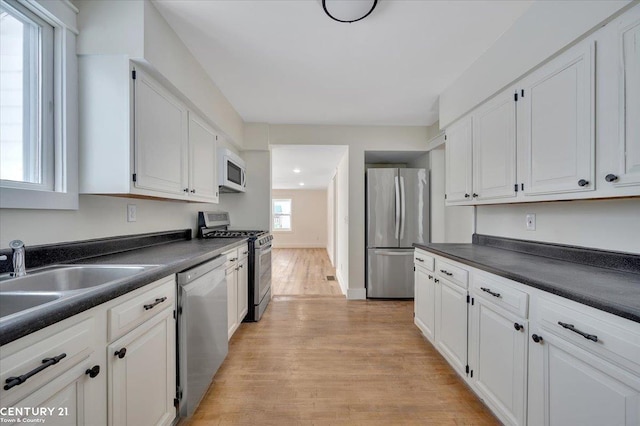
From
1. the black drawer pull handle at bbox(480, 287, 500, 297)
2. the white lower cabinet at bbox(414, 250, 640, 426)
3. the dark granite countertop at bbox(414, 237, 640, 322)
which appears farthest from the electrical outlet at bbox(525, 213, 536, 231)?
the black drawer pull handle at bbox(480, 287, 500, 297)

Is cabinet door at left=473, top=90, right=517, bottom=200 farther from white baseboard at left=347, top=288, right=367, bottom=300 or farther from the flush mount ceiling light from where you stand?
white baseboard at left=347, top=288, right=367, bottom=300

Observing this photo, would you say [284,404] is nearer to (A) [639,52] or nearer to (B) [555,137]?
(B) [555,137]

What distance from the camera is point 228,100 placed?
2.97 m

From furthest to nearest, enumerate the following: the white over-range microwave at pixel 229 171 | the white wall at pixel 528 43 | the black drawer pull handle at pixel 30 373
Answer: the white over-range microwave at pixel 229 171 < the white wall at pixel 528 43 < the black drawer pull handle at pixel 30 373

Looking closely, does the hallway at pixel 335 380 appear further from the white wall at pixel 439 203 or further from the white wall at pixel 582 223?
the white wall at pixel 439 203

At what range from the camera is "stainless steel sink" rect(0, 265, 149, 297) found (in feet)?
3.84

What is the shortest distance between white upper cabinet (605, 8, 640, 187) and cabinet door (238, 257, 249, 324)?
2734 millimetres

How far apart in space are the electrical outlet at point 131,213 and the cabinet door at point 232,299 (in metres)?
0.83

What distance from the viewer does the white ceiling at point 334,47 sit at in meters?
1.66

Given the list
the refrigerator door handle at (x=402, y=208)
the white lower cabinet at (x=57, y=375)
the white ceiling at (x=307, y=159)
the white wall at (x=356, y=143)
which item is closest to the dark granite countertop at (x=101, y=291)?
the white lower cabinet at (x=57, y=375)

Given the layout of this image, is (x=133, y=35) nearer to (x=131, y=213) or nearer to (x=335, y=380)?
(x=131, y=213)

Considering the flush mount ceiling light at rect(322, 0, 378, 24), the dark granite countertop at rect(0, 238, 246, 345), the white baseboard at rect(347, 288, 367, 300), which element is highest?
the flush mount ceiling light at rect(322, 0, 378, 24)

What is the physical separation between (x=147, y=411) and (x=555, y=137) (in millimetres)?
2524

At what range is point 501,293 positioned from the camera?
4.68 ft
